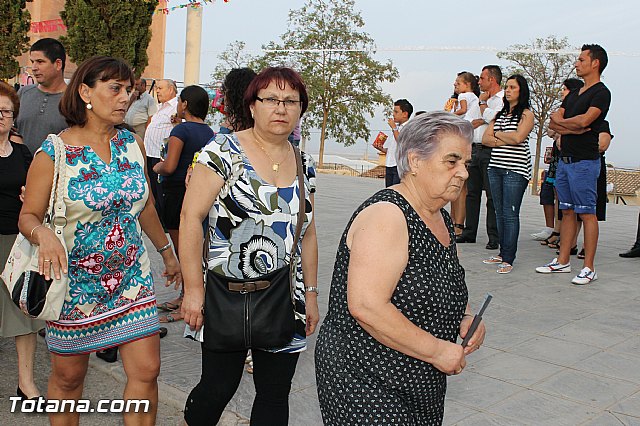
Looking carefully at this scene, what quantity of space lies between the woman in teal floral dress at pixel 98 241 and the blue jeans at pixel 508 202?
5.14 m

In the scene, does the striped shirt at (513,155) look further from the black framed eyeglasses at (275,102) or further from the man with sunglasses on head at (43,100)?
the black framed eyeglasses at (275,102)

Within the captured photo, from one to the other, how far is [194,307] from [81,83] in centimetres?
127

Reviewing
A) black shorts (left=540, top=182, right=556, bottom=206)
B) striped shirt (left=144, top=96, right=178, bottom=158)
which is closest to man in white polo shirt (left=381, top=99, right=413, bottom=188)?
black shorts (left=540, top=182, right=556, bottom=206)

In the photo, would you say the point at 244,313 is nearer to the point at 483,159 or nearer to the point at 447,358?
the point at 447,358

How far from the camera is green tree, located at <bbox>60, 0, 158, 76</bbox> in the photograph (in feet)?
58.0

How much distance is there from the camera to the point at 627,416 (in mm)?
4285

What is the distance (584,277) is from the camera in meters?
7.56

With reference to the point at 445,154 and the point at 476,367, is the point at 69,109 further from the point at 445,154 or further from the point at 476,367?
the point at 476,367

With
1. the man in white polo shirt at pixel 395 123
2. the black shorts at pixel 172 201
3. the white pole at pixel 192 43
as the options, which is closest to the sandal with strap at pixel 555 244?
the man in white polo shirt at pixel 395 123

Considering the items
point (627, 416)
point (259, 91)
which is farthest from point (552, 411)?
point (259, 91)

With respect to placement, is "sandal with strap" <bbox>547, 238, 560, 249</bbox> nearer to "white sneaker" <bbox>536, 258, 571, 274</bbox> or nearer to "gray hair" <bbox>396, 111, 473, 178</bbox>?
"white sneaker" <bbox>536, 258, 571, 274</bbox>

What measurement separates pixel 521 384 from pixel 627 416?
69 cm

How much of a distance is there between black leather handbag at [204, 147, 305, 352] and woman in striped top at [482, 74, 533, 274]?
16.9 ft

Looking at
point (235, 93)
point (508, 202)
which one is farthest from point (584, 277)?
point (235, 93)
